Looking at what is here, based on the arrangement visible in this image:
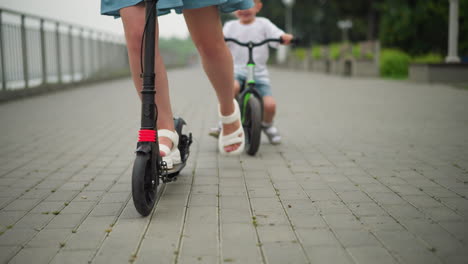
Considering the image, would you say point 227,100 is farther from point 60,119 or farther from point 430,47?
point 430,47

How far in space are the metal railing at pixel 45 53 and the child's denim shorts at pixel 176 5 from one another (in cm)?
756

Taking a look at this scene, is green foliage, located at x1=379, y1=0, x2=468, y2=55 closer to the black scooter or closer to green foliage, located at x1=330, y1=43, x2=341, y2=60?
green foliage, located at x1=330, y1=43, x2=341, y2=60

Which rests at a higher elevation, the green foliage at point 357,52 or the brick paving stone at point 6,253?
the green foliage at point 357,52

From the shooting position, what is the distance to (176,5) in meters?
2.88

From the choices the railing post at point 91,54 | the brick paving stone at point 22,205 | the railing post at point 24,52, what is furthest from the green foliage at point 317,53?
the brick paving stone at point 22,205

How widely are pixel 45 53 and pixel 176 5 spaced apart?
10.3m

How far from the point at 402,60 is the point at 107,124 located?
1552 centimetres

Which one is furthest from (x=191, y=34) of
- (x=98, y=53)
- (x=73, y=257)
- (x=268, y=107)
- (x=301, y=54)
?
(x=301, y=54)

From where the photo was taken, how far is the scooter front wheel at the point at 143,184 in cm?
267

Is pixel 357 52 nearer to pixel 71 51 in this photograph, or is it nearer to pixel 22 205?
pixel 71 51

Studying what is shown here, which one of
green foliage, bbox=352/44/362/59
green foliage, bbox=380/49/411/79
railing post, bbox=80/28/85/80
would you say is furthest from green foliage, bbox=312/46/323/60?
railing post, bbox=80/28/85/80

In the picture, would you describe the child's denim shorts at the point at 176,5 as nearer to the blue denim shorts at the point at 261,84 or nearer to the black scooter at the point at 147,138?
the black scooter at the point at 147,138

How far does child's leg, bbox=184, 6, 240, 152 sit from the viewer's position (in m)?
3.27

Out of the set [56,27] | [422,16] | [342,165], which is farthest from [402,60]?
[342,165]
